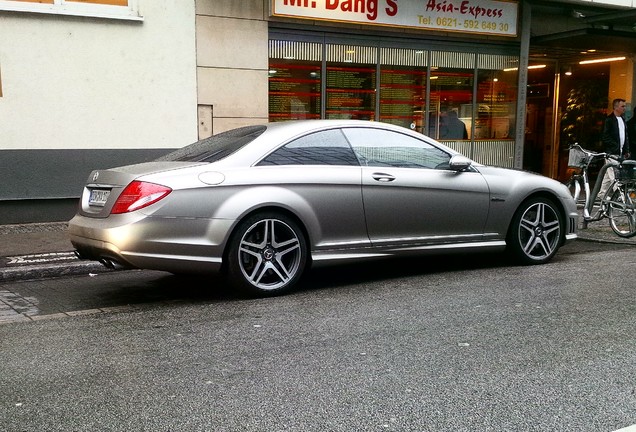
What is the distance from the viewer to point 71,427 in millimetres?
3340

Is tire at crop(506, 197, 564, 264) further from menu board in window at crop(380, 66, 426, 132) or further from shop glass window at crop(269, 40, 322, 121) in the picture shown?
menu board in window at crop(380, 66, 426, 132)

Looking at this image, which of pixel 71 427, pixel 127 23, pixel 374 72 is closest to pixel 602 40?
pixel 374 72

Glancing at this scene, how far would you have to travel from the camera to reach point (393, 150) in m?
6.91

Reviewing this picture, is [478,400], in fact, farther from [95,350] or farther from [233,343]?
[95,350]

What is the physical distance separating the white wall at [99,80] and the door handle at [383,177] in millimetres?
5711

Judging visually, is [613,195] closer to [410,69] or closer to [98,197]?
[410,69]

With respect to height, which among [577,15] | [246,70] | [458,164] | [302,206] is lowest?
[302,206]

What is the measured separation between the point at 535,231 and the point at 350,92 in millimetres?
6457

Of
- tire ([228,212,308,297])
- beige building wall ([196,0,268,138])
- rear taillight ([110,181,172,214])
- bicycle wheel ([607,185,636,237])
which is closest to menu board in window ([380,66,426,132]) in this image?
beige building wall ([196,0,268,138])

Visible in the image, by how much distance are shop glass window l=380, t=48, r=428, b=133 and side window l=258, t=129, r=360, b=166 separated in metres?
6.98

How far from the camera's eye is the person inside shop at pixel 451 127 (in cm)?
1436

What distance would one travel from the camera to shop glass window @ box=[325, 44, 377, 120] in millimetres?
13008

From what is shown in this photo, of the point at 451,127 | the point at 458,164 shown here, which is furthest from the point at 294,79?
the point at 458,164

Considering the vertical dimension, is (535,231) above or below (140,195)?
below
